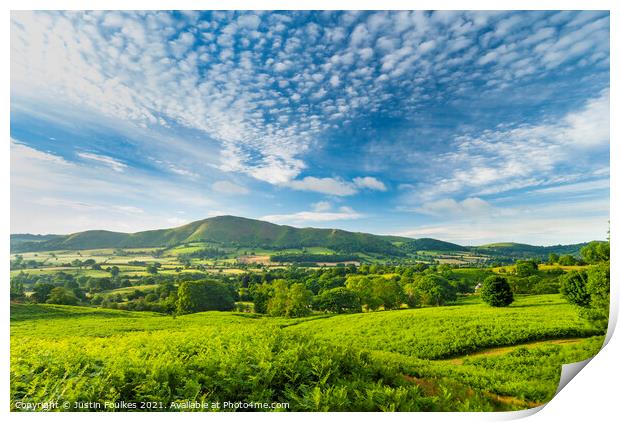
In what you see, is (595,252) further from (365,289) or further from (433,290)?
(365,289)

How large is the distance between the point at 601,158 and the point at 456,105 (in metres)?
3.41

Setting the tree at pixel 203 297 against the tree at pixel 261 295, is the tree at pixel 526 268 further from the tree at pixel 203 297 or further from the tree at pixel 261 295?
the tree at pixel 203 297

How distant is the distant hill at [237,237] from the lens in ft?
22.5

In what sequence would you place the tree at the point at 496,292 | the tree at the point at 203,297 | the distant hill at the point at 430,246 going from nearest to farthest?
the tree at the point at 203,297 < the tree at the point at 496,292 < the distant hill at the point at 430,246

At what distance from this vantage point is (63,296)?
260 inches

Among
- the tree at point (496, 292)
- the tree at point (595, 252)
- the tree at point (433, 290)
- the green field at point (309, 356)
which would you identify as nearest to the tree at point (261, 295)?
the green field at point (309, 356)

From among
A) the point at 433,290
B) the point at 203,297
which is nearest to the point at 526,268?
the point at 433,290

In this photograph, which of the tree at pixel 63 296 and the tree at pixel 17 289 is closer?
the tree at pixel 17 289

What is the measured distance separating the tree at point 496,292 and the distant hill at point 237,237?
229 cm

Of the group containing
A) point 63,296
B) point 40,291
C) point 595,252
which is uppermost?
point 595,252

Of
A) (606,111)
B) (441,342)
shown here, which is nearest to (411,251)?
(441,342)

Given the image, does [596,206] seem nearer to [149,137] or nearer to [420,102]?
[420,102]

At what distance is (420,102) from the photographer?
6715 mm

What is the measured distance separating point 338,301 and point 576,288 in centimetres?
553
